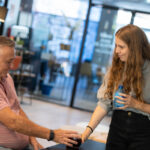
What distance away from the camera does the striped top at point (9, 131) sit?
1669 mm

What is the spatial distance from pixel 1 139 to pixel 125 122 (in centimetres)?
75

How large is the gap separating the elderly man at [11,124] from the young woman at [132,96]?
268mm

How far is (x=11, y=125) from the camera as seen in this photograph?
60.9 inches

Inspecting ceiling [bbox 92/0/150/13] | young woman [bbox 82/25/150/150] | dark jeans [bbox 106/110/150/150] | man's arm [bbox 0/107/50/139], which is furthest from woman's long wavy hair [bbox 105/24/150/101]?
ceiling [bbox 92/0/150/13]

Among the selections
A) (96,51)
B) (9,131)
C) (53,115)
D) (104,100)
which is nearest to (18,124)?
(9,131)

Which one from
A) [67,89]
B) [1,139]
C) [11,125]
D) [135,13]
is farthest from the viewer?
[67,89]

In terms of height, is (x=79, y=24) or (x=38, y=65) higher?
(x=79, y=24)

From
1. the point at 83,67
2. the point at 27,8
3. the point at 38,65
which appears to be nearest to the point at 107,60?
the point at 83,67

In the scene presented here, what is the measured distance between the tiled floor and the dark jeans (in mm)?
3119

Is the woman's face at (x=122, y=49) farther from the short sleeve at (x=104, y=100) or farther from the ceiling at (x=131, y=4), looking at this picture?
the ceiling at (x=131, y=4)

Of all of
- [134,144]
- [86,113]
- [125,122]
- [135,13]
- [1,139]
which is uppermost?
[135,13]

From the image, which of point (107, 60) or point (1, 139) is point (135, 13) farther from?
point (1, 139)

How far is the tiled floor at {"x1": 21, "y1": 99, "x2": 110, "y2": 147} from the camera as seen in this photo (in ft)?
16.5

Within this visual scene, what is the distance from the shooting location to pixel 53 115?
563 cm
